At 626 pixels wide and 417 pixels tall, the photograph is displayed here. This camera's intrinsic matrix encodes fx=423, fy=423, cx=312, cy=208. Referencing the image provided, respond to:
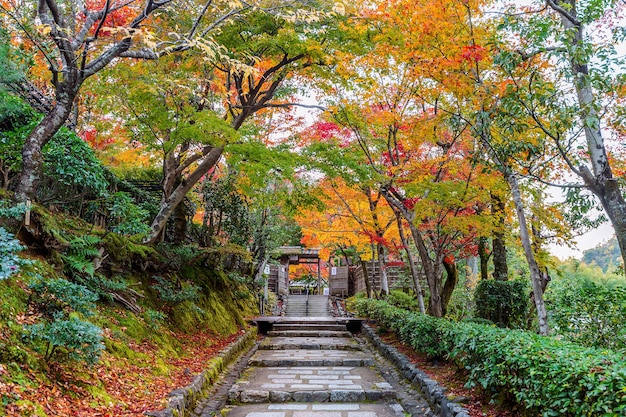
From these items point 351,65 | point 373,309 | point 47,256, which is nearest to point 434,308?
point 373,309

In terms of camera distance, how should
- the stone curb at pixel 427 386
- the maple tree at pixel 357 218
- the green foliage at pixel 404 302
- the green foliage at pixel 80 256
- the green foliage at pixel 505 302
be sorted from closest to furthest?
1. the stone curb at pixel 427 386
2. the green foliage at pixel 80 256
3. the green foliage at pixel 505 302
4. the maple tree at pixel 357 218
5. the green foliage at pixel 404 302

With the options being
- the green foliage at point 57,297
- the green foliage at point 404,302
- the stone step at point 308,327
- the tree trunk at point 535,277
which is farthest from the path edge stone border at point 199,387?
the green foliage at point 404,302

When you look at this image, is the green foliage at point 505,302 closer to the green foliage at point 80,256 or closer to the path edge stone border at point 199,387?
the path edge stone border at point 199,387

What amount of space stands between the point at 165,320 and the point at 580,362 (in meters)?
6.87

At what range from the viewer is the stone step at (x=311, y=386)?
6.08 meters

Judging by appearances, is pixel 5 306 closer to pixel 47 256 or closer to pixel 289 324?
pixel 47 256

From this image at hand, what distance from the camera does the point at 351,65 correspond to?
8812 millimetres

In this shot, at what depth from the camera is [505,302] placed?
1063 centimetres

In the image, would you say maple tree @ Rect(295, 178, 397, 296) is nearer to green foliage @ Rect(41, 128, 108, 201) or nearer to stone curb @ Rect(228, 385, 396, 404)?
stone curb @ Rect(228, 385, 396, 404)

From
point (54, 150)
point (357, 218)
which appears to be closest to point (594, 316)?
point (357, 218)

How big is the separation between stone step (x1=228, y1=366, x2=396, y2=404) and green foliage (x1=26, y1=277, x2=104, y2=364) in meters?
2.52

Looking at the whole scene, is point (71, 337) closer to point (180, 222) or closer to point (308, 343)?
point (180, 222)

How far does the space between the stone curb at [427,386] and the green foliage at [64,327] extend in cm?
378

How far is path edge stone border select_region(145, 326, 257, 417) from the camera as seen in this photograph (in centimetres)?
443
